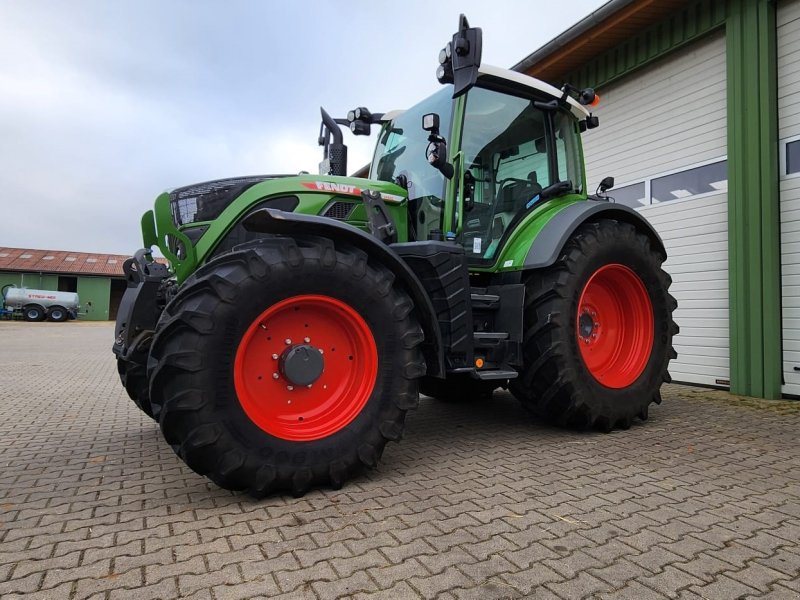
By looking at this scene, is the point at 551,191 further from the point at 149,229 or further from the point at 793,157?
the point at 793,157

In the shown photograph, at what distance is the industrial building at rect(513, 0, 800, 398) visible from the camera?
18.0ft

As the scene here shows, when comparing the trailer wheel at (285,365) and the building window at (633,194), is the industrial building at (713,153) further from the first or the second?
the trailer wheel at (285,365)

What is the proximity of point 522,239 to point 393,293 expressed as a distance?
4.87 feet

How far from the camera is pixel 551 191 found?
4309 millimetres

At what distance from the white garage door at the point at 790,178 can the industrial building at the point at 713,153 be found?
1cm

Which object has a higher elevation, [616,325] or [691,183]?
[691,183]

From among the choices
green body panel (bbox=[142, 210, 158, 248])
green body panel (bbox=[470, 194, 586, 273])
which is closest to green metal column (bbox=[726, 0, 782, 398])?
green body panel (bbox=[470, 194, 586, 273])

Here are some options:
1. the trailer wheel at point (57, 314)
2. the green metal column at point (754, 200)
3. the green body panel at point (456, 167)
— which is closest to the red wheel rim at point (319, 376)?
the green body panel at point (456, 167)

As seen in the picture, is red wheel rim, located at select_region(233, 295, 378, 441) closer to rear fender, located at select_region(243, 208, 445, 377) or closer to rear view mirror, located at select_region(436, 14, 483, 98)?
rear fender, located at select_region(243, 208, 445, 377)

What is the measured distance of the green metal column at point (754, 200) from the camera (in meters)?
5.49

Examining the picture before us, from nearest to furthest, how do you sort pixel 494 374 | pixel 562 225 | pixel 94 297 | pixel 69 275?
pixel 494 374
pixel 562 225
pixel 69 275
pixel 94 297

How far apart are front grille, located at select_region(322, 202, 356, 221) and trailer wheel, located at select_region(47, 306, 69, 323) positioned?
3250 cm

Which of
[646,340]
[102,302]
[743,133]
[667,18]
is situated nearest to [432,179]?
[646,340]

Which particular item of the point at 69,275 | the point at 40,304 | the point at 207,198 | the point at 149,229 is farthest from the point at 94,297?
the point at 207,198
